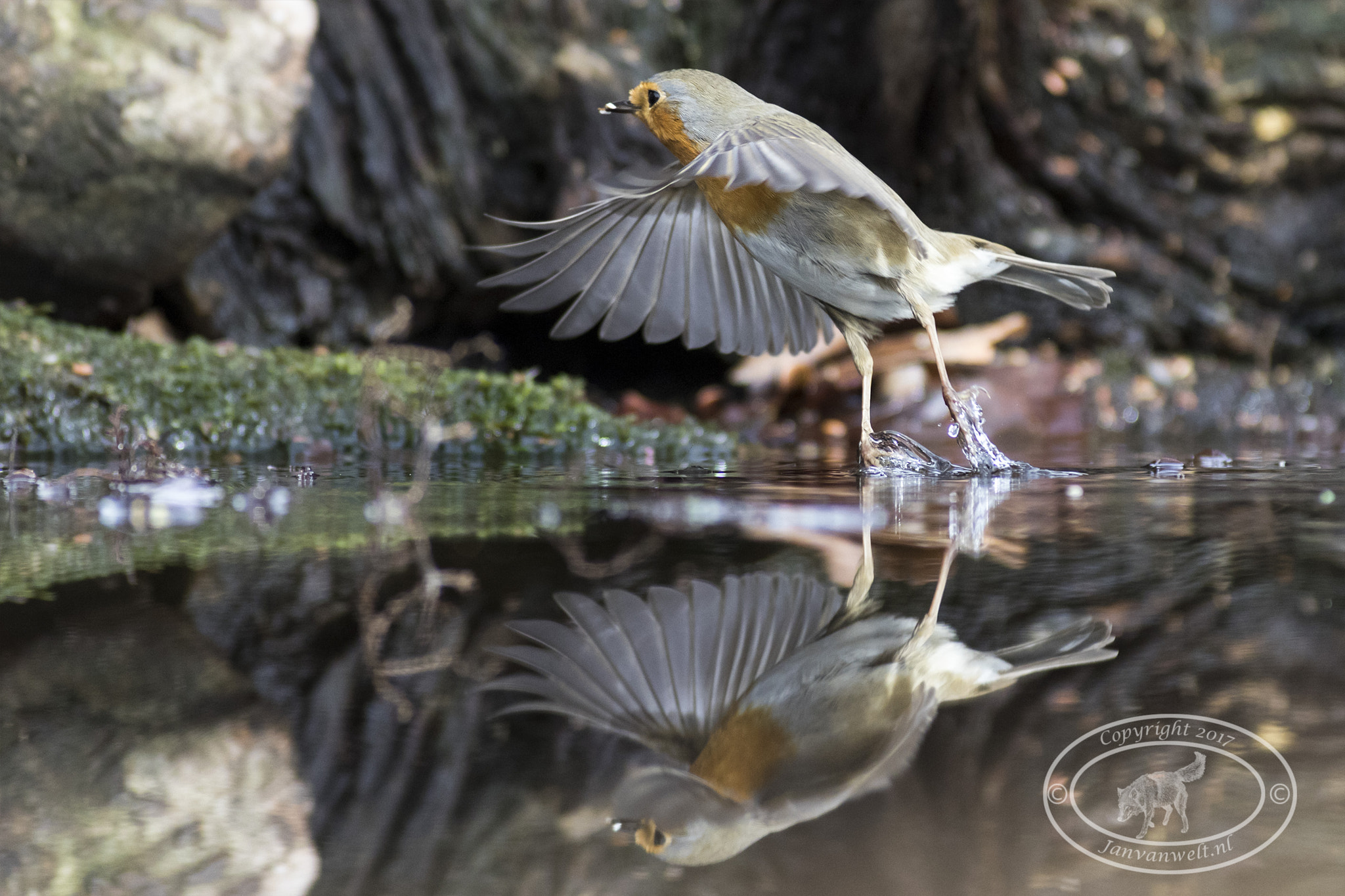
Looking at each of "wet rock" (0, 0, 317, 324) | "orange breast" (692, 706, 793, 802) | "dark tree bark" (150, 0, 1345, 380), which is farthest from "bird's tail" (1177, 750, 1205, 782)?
"dark tree bark" (150, 0, 1345, 380)

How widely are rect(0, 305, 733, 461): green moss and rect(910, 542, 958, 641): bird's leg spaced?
2.17 m

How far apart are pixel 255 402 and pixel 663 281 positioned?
1.70 meters

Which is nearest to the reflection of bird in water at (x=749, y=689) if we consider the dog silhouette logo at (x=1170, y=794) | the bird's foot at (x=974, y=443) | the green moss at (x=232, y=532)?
the dog silhouette logo at (x=1170, y=794)

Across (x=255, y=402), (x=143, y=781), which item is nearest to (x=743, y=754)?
(x=143, y=781)

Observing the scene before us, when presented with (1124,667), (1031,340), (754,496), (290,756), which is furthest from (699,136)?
(1031,340)

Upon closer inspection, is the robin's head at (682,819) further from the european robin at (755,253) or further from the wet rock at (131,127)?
the wet rock at (131,127)

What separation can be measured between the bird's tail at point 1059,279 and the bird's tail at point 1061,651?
6.79 ft

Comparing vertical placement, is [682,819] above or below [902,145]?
below

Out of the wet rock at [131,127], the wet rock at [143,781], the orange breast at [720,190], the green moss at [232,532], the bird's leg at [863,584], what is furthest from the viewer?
the wet rock at [131,127]

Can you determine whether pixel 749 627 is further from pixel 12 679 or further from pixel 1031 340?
pixel 1031 340

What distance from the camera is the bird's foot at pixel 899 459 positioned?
3.20 metres

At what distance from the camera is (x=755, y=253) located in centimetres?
303

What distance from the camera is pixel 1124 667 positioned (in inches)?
46.3

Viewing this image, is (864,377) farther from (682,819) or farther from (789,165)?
(682,819)
